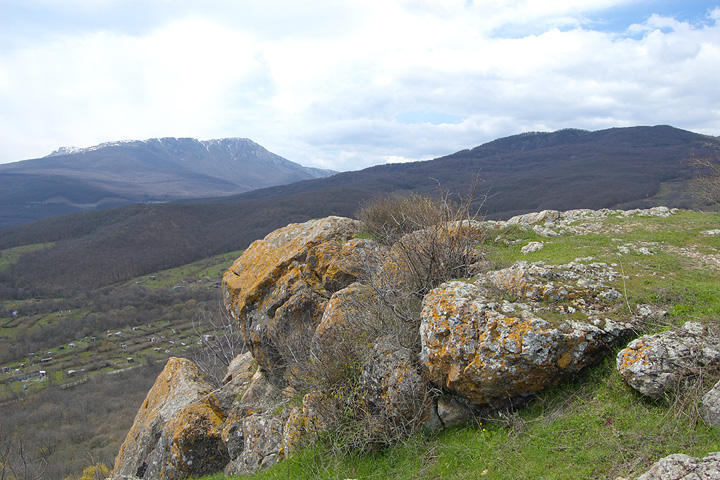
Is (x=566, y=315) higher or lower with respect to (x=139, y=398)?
higher

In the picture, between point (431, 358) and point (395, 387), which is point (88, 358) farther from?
point (431, 358)

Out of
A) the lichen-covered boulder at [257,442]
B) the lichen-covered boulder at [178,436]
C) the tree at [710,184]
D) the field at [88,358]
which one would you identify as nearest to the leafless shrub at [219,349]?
the lichen-covered boulder at [178,436]

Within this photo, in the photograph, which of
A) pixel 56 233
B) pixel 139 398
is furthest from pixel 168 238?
pixel 139 398

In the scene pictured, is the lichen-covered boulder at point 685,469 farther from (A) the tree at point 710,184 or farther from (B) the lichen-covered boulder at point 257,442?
(A) the tree at point 710,184

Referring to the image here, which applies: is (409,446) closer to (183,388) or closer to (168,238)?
(183,388)

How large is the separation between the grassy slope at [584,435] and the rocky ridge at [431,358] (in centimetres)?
22

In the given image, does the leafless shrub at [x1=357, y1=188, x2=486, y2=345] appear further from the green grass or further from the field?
the green grass

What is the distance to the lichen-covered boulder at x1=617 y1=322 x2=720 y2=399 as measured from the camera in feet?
14.5

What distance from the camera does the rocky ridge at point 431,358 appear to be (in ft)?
17.2

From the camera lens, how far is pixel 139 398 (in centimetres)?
5375

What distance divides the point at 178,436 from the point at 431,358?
6.57m

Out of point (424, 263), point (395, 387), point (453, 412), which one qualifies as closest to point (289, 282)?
point (424, 263)

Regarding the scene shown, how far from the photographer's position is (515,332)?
540 cm

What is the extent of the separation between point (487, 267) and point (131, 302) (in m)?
108
